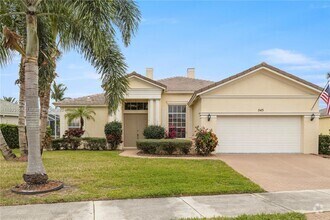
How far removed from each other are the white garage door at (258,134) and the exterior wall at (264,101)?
34 cm

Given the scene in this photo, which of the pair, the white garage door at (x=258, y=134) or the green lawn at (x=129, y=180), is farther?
the white garage door at (x=258, y=134)

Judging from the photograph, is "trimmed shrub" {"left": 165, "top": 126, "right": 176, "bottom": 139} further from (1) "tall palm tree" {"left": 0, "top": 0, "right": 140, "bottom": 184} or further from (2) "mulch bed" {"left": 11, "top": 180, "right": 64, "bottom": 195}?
(2) "mulch bed" {"left": 11, "top": 180, "right": 64, "bottom": 195}

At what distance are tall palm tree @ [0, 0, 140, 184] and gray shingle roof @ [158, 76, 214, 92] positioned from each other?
37.0ft

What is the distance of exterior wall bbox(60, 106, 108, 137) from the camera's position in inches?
893

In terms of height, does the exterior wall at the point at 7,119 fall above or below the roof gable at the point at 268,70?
below

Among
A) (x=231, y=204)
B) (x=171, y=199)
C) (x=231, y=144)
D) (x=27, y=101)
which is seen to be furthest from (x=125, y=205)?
(x=231, y=144)

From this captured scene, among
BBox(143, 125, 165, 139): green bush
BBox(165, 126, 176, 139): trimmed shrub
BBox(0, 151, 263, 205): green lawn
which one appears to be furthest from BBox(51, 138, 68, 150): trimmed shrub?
BBox(0, 151, 263, 205): green lawn

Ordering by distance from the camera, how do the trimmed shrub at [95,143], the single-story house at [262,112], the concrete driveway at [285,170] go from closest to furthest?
the concrete driveway at [285,170] < the single-story house at [262,112] < the trimmed shrub at [95,143]

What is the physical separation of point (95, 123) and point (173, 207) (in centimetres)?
1696

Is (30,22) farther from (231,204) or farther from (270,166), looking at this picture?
(270,166)

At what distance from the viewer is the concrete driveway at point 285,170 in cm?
926

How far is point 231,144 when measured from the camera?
17.5 m

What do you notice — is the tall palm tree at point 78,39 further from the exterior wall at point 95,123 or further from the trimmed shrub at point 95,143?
the exterior wall at point 95,123

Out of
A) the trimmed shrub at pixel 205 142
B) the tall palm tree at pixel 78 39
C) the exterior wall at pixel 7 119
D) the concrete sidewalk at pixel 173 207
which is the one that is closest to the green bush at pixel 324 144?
the trimmed shrub at pixel 205 142
